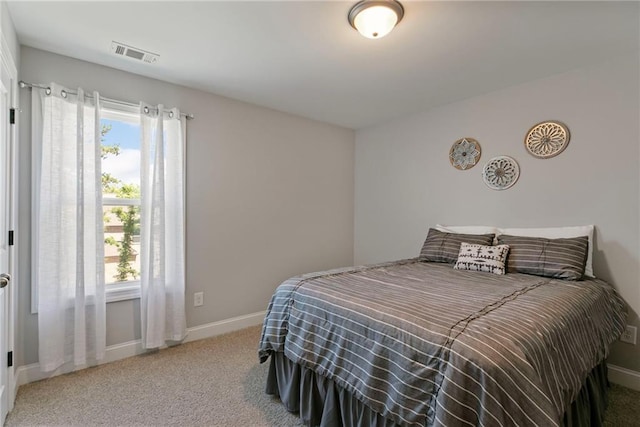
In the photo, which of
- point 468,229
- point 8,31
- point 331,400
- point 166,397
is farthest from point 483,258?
point 8,31

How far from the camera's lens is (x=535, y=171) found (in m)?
2.58

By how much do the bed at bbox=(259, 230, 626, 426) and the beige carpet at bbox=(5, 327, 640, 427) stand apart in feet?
0.57

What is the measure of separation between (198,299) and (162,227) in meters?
0.76

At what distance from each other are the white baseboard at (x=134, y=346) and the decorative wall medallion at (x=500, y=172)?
2596 mm

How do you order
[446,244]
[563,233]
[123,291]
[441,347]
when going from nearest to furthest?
[441,347], [563,233], [123,291], [446,244]

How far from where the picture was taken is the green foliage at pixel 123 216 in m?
2.48

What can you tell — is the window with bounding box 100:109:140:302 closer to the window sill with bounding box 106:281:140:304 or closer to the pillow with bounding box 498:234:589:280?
the window sill with bounding box 106:281:140:304

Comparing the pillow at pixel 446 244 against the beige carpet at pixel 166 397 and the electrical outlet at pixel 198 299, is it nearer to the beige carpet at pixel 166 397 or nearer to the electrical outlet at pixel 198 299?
the beige carpet at pixel 166 397

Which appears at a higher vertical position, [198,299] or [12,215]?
[12,215]

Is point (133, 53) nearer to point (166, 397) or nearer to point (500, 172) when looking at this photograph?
point (166, 397)

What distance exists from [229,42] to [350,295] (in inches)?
70.4

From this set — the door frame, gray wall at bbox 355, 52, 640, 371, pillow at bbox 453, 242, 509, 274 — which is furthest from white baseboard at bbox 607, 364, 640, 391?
the door frame

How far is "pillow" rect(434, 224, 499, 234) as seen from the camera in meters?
2.71

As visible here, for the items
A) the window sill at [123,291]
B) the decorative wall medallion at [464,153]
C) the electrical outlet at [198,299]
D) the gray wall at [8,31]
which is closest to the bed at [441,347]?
the decorative wall medallion at [464,153]
